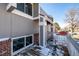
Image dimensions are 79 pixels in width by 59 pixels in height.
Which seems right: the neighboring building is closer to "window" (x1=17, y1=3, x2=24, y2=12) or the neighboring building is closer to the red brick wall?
"window" (x1=17, y1=3, x2=24, y2=12)

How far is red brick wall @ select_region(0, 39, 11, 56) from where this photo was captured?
2098mm

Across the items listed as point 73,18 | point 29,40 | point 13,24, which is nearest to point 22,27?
point 13,24

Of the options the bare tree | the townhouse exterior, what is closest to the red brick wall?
the townhouse exterior

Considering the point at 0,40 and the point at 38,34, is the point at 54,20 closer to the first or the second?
the point at 38,34

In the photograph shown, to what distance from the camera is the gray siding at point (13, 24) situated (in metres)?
2.11

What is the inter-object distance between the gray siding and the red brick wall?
0.12 metres

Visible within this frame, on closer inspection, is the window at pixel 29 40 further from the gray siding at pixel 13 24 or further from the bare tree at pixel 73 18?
the bare tree at pixel 73 18

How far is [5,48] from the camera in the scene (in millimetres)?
2133

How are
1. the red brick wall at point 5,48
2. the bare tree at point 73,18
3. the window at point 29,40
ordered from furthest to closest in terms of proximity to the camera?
the window at point 29,40 < the bare tree at point 73,18 < the red brick wall at point 5,48

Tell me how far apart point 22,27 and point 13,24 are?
176 mm

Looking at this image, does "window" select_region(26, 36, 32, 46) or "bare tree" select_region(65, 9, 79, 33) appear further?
"window" select_region(26, 36, 32, 46)

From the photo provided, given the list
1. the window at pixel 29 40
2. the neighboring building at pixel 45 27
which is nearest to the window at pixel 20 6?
the neighboring building at pixel 45 27

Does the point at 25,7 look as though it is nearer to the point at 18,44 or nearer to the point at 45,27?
the point at 45,27

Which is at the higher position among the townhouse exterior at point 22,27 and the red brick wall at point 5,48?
the townhouse exterior at point 22,27
